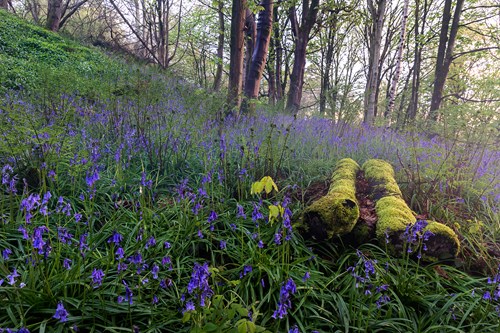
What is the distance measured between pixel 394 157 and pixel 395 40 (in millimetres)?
20504

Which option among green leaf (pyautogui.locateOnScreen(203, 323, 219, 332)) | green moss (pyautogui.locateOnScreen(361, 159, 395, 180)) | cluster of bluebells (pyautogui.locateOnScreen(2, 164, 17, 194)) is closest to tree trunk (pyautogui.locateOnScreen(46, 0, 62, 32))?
cluster of bluebells (pyautogui.locateOnScreen(2, 164, 17, 194))

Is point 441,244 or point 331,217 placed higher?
point 331,217

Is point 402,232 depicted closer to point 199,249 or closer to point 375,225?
point 375,225

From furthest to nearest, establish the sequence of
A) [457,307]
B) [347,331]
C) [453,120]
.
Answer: [453,120]
[457,307]
[347,331]

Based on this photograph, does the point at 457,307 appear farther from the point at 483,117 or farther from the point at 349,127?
the point at 349,127

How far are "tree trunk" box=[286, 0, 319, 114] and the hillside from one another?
690 cm

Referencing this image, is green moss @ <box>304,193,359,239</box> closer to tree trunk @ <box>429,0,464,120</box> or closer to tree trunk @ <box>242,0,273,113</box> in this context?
tree trunk @ <box>242,0,273,113</box>

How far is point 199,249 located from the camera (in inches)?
99.3

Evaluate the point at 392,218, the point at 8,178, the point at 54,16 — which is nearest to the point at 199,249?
the point at 8,178

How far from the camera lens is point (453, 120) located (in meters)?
3.96

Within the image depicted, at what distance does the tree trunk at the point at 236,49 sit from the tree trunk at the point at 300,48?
3.90 m

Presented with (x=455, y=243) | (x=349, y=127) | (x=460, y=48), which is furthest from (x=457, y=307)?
(x=460, y=48)

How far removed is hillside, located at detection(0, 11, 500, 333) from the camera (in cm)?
163

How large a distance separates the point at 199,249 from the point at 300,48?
983 centimetres
